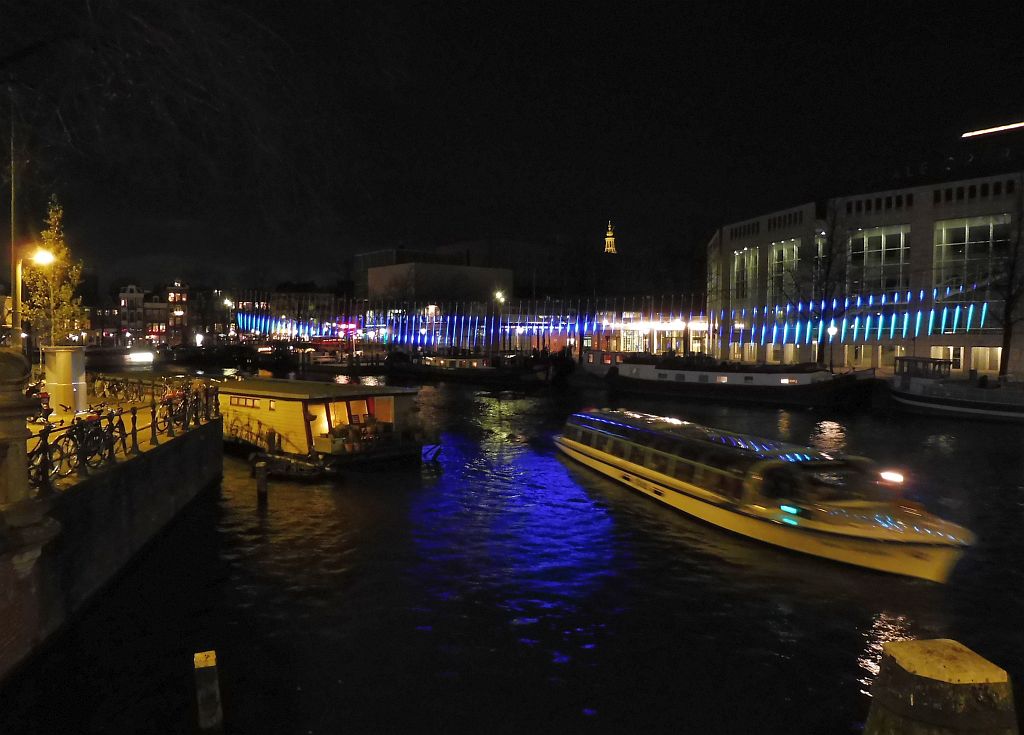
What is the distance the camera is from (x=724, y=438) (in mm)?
23156

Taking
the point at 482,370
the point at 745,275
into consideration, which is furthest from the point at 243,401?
the point at 745,275

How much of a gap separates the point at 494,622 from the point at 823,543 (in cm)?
803

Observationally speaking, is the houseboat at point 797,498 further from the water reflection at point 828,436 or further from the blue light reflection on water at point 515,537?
the water reflection at point 828,436

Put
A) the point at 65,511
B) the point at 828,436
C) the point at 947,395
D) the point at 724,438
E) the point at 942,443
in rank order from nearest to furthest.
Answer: the point at 65,511, the point at 724,438, the point at 942,443, the point at 828,436, the point at 947,395

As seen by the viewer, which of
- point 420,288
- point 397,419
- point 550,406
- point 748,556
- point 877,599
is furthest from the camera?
point 420,288

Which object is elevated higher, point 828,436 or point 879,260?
point 879,260

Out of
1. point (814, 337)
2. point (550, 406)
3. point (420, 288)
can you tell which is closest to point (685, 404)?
point (550, 406)

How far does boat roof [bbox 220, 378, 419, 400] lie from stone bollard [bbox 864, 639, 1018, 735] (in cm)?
2635

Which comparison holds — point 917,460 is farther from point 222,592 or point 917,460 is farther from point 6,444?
point 6,444

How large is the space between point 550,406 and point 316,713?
148 feet

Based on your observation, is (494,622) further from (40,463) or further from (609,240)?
(609,240)

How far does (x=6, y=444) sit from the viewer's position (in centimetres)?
1051

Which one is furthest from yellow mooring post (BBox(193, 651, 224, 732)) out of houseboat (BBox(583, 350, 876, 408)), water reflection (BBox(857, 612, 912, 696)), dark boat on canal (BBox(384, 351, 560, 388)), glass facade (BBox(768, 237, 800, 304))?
glass facade (BBox(768, 237, 800, 304))

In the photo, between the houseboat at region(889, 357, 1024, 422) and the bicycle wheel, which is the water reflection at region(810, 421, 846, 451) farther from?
the bicycle wheel
